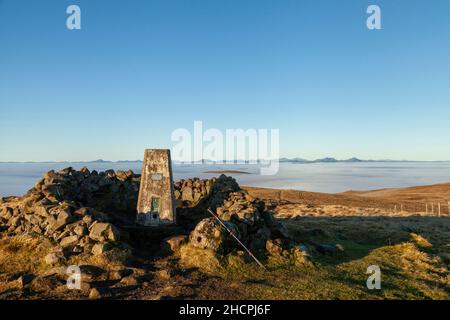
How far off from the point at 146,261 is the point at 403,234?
15.6 meters

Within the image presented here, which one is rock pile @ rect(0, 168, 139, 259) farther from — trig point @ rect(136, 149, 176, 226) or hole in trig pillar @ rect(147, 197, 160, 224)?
hole in trig pillar @ rect(147, 197, 160, 224)

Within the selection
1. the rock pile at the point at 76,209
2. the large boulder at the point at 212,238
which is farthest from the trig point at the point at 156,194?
the large boulder at the point at 212,238

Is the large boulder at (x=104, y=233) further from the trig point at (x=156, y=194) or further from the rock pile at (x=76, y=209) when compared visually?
the trig point at (x=156, y=194)

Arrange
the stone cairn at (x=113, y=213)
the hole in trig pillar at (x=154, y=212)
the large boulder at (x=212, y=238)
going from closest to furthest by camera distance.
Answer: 1. the large boulder at (x=212, y=238)
2. the stone cairn at (x=113, y=213)
3. the hole in trig pillar at (x=154, y=212)

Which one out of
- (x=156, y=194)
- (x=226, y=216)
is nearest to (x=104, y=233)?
(x=156, y=194)

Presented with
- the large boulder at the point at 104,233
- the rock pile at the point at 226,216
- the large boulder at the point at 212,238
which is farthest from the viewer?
the rock pile at the point at 226,216

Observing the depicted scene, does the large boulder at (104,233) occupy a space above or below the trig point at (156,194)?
below

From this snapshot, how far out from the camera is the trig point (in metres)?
17.1

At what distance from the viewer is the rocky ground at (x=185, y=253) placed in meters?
11.7

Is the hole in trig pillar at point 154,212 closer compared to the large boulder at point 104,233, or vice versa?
the large boulder at point 104,233

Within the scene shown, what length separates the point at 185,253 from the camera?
47.2 feet

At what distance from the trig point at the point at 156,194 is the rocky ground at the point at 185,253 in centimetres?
64
